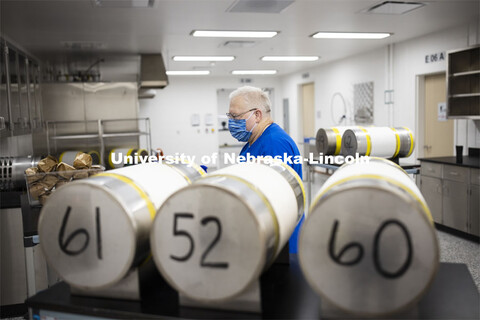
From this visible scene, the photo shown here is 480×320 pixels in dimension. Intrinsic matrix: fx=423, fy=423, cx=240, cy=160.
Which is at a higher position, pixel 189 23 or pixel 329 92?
pixel 189 23

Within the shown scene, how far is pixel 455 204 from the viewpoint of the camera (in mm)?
4770

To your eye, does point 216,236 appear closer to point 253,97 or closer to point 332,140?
point 253,97

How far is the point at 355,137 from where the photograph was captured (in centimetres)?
472

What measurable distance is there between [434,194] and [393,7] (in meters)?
2.25

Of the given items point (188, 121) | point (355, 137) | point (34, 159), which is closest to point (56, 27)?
point (34, 159)

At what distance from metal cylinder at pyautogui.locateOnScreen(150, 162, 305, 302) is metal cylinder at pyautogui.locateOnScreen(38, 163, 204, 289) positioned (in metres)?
0.06

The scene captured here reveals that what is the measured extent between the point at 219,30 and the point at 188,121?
654cm

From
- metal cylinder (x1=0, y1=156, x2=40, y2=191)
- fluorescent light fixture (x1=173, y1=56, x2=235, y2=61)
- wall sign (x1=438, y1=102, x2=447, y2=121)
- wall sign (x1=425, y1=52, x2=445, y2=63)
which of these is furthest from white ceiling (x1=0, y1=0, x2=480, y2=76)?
metal cylinder (x1=0, y1=156, x2=40, y2=191)

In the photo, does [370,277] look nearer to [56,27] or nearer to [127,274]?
[127,274]

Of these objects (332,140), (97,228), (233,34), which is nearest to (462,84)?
(332,140)

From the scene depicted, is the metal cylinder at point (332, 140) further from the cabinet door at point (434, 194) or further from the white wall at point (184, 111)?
the white wall at point (184, 111)

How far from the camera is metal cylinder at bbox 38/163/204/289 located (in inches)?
39.2

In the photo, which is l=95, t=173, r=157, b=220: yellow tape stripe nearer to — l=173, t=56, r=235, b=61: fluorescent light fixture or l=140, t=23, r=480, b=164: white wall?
l=140, t=23, r=480, b=164: white wall

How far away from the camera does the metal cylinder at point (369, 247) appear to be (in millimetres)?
840
